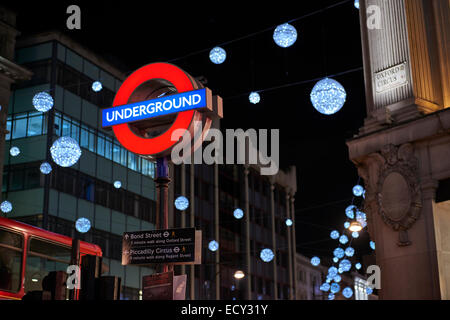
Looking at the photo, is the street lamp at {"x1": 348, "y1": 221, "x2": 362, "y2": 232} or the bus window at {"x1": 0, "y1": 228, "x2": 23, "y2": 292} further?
the street lamp at {"x1": 348, "y1": 221, "x2": 362, "y2": 232}

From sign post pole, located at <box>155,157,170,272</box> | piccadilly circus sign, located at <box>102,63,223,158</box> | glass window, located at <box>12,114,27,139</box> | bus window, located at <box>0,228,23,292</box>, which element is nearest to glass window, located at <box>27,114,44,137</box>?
glass window, located at <box>12,114,27,139</box>

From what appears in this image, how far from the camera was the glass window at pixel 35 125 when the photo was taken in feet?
133

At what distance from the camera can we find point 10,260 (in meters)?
14.0

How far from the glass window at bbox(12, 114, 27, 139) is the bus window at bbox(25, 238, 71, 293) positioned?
88.3 ft

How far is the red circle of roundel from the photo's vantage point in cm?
1005

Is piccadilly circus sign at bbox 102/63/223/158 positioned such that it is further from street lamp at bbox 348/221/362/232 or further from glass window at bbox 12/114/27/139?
glass window at bbox 12/114/27/139

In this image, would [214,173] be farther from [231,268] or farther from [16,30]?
[16,30]

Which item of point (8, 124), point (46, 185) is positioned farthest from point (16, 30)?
point (46, 185)

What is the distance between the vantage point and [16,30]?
40.7 metres

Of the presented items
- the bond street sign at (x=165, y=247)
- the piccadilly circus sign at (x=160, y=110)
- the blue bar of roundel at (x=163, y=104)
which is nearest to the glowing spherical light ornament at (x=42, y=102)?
the piccadilly circus sign at (x=160, y=110)

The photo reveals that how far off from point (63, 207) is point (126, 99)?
30.7 meters

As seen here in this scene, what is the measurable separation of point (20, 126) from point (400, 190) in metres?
31.2
